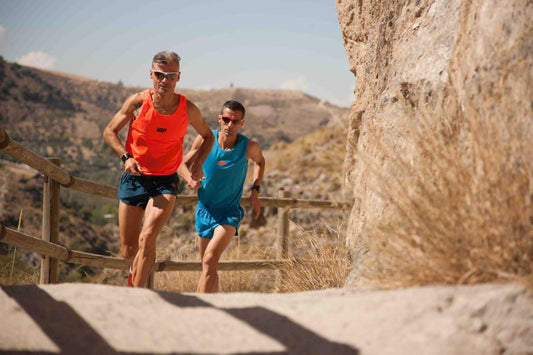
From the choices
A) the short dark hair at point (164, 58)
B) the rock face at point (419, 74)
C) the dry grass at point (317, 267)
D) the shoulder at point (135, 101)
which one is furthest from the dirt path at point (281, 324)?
the dry grass at point (317, 267)

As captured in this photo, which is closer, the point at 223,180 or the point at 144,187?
the point at 144,187

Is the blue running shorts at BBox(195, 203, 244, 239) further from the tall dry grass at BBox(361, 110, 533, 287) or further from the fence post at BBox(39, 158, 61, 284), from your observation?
the tall dry grass at BBox(361, 110, 533, 287)

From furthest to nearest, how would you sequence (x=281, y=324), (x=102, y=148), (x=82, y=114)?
1. (x=82, y=114)
2. (x=102, y=148)
3. (x=281, y=324)

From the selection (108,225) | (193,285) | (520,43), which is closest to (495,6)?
(520,43)

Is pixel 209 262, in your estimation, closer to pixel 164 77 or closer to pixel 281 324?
pixel 164 77

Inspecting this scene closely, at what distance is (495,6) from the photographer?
349 centimetres

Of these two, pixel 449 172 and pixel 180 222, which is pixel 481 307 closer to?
pixel 449 172

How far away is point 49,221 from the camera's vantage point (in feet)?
16.3

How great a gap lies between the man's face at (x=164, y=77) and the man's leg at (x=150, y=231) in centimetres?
83

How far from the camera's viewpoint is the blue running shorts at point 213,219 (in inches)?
192

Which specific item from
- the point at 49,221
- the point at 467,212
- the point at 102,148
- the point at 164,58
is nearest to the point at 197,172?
the point at 164,58

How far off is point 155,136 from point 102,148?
172ft

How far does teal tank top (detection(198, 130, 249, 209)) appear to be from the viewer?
195 inches

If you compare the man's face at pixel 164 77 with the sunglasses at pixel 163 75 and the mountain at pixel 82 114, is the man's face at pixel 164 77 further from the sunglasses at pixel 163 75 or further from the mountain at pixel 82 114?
the mountain at pixel 82 114
